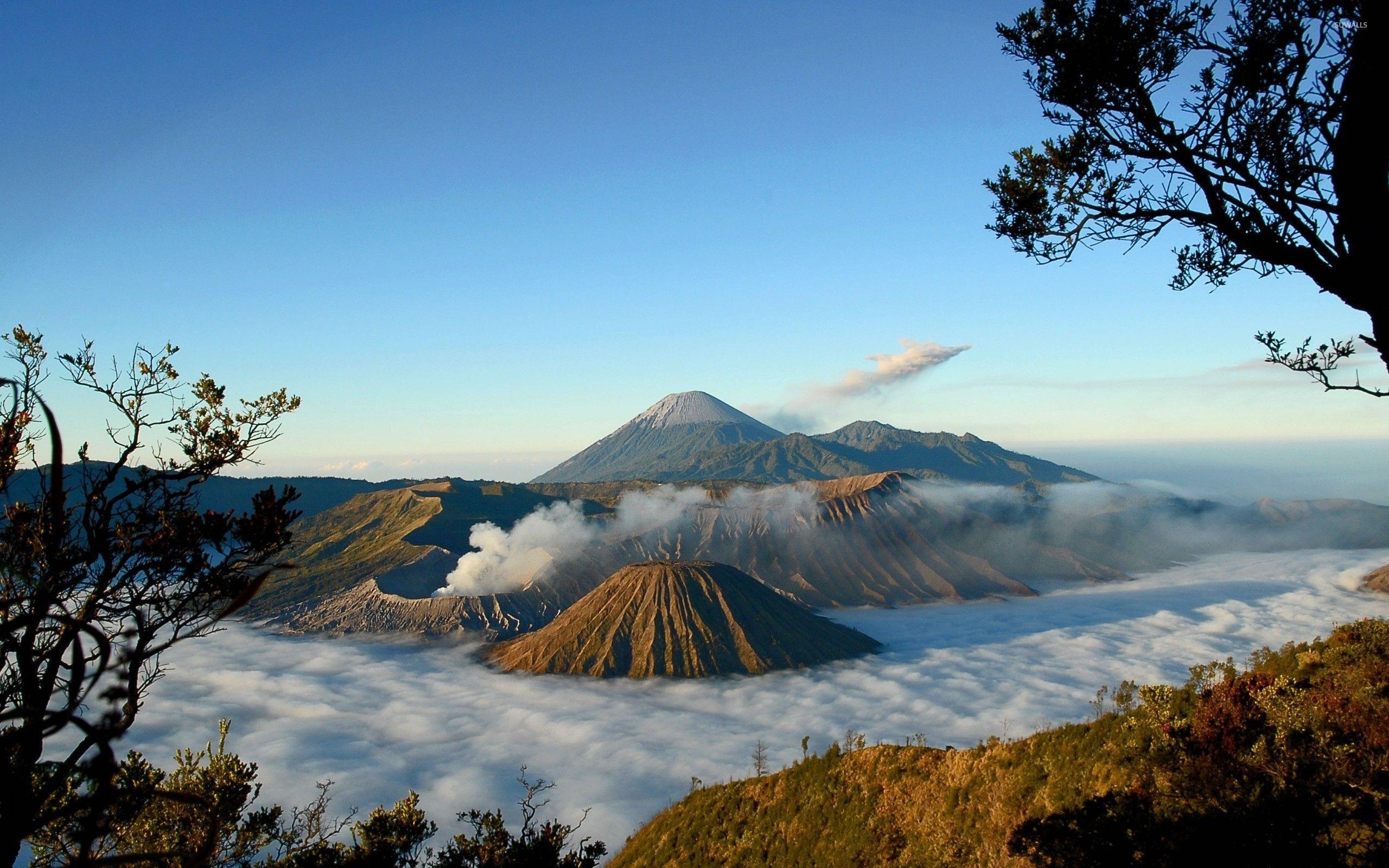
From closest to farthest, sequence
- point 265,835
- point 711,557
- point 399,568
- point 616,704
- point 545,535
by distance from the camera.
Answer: point 265,835 < point 616,704 < point 399,568 < point 545,535 < point 711,557

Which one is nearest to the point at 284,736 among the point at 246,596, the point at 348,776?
the point at 348,776

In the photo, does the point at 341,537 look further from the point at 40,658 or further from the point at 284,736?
the point at 40,658

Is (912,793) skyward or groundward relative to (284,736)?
skyward

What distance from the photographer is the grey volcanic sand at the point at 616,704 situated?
169ft

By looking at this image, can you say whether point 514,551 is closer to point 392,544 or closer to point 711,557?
point 392,544

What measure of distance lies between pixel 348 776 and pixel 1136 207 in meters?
57.7

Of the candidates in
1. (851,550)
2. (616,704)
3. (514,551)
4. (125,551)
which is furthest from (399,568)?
(125,551)

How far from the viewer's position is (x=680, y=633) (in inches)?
3140

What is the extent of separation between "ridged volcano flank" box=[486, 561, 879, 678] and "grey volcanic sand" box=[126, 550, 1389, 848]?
2.79 meters

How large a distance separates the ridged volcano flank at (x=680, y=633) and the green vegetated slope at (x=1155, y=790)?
57.5 m

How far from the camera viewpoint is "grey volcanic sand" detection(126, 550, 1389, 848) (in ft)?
169

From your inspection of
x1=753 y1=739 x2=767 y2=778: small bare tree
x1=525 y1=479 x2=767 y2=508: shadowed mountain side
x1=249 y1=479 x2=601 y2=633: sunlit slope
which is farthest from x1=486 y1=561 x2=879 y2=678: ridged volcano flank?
x1=525 y1=479 x2=767 y2=508: shadowed mountain side

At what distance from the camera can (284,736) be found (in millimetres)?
59656

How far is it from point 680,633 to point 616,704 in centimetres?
1379
